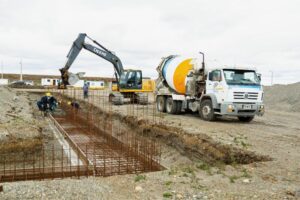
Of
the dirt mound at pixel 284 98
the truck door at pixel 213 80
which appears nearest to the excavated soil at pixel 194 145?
the truck door at pixel 213 80

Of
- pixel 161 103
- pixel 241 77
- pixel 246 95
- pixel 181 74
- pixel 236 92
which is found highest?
pixel 181 74

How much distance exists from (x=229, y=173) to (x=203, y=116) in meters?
6.26

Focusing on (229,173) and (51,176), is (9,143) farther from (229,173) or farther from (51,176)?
(229,173)

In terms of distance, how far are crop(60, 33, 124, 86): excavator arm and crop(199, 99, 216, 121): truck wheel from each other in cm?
681

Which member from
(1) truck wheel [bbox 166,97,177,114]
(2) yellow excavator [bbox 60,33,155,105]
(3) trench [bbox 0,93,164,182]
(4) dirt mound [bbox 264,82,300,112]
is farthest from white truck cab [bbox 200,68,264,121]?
(4) dirt mound [bbox 264,82,300,112]

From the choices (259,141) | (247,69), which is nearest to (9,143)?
(259,141)

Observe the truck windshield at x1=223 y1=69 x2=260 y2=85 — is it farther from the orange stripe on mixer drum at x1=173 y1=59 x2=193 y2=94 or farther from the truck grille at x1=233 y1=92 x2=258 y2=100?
the orange stripe on mixer drum at x1=173 y1=59 x2=193 y2=94

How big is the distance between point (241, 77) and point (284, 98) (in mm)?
13488

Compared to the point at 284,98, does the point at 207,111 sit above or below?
below

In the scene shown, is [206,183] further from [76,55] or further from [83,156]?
[76,55]

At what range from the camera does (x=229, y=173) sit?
5.98 m

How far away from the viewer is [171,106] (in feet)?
47.0

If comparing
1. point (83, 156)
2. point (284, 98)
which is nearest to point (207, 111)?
point (83, 156)

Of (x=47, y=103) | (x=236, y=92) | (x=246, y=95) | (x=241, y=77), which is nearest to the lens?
(x=236, y=92)
